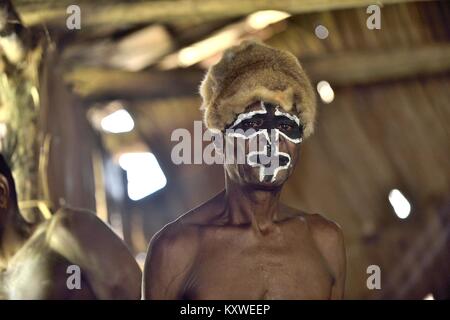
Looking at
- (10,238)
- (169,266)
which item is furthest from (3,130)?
(169,266)

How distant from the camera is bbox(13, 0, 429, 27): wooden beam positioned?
258 cm

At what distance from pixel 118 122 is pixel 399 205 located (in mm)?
921

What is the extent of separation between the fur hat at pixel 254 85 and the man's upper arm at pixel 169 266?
13.7 inches

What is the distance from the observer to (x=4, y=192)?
2.55 m

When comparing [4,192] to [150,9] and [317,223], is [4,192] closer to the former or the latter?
[150,9]

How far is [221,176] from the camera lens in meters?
2.45

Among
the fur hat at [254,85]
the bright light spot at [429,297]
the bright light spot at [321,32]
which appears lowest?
the bright light spot at [429,297]

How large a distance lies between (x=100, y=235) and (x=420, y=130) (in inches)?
41.2

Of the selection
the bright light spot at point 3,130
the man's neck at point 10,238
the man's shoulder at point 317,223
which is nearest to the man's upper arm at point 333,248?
the man's shoulder at point 317,223

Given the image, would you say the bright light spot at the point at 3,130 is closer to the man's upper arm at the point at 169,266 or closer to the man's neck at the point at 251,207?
the man's upper arm at the point at 169,266

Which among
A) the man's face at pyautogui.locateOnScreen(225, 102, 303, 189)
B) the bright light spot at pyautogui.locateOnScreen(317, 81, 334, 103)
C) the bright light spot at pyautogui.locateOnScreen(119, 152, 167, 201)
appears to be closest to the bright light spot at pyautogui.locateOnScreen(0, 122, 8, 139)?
the bright light spot at pyautogui.locateOnScreen(119, 152, 167, 201)

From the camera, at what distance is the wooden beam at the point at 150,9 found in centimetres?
258

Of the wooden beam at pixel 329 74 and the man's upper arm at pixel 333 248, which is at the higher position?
the wooden beam at pixel 329 74

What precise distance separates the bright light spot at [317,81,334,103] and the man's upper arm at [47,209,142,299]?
0.77 metres
